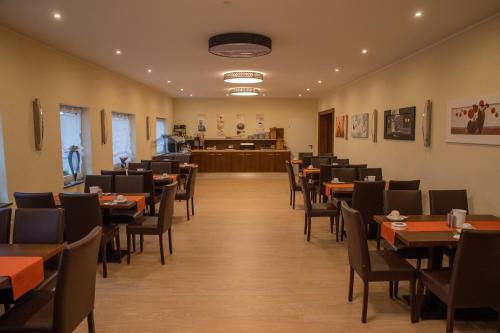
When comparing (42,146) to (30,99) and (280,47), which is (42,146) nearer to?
(30,99)

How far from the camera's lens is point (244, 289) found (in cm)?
348

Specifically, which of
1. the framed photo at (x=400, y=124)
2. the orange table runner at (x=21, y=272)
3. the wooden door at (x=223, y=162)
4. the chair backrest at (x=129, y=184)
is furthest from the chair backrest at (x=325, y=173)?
the wooden door at (x=223, y=162)

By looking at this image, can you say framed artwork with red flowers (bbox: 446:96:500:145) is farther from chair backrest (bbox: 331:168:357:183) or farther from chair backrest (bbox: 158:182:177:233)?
chair backrest (bbox: 158:182:177:233)

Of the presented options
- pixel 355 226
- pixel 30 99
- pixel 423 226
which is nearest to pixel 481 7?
pixel 423 226

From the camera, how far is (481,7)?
3.58m

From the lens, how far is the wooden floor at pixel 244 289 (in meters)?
2.85

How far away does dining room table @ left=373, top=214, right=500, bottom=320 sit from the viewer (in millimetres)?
2645

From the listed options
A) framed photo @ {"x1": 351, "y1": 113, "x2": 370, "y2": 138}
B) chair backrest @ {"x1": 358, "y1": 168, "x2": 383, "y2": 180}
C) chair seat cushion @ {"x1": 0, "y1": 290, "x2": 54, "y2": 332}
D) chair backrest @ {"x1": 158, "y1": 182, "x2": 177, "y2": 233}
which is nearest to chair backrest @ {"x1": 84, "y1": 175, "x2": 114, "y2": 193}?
chair backrest @ {"x1": 158, "y1": 182, "x2": 177, "y2": 233}

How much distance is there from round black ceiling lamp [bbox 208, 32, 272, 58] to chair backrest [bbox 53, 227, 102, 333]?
3.14 metres

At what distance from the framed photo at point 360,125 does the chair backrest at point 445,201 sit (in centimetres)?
411

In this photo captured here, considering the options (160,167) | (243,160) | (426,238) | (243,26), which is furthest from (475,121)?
(243,160)

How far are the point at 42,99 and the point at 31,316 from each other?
381 cm

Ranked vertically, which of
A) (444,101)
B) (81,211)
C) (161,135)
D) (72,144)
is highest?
(444,101)

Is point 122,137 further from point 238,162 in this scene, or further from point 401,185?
point 401,185
